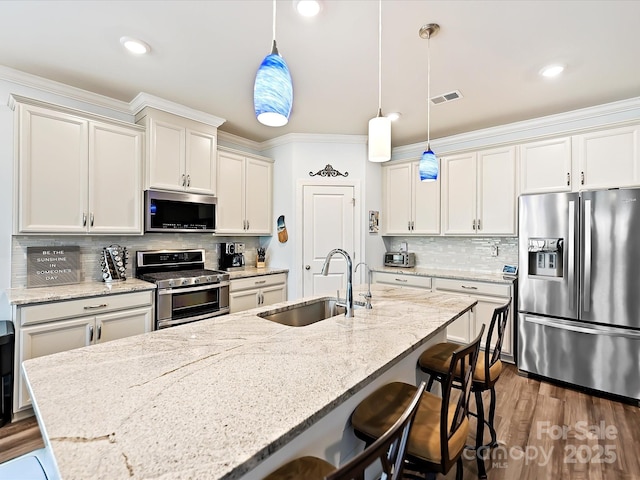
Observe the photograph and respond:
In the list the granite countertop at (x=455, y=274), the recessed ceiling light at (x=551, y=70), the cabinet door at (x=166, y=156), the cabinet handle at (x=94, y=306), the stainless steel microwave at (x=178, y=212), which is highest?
the recessed ceiling light at (x=551, y=70)

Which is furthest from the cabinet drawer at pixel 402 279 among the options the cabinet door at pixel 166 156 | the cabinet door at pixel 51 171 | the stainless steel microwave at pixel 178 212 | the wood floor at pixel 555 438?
the cabinet door at pixel 51 171

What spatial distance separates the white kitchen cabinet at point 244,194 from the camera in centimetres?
375

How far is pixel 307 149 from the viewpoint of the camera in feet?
13.4

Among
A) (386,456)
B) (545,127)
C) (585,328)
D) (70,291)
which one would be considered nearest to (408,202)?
(545,127)

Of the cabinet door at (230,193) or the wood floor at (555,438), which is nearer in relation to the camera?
the wood floor at (555,438)

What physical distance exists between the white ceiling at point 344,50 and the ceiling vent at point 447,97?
0.22ft

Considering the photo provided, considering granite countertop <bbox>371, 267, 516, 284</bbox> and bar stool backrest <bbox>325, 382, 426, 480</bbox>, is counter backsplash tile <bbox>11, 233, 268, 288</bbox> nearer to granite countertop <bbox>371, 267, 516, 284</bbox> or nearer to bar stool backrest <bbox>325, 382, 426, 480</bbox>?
granite countertop <bbox>371, 267, 516, 284</bbox>

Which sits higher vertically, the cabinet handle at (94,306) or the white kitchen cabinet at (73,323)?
the cabinet handle at (94,306)

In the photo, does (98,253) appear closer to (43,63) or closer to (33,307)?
(33,307)

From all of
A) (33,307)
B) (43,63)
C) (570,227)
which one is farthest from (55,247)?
(570,227)

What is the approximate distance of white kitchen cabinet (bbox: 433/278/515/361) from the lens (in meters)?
3.30

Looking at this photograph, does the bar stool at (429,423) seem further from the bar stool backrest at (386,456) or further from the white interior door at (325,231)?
the white interior door at (325,231)

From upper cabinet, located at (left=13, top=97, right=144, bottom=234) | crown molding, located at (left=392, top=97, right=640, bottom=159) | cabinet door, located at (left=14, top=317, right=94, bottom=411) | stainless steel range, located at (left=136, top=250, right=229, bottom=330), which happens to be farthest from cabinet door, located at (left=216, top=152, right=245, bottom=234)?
crown molding, located at (left=392, top=97, right=640, bottom=159)

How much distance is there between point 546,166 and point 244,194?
3.36 m
